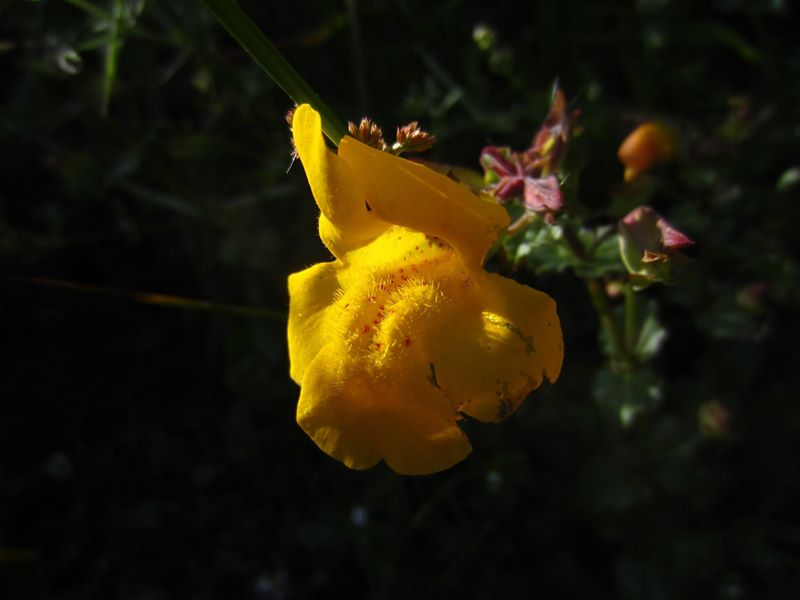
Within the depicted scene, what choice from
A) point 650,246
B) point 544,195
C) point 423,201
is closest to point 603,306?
point 650,246

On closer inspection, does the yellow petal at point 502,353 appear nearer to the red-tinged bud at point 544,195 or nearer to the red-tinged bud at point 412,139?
the red-tinged bud at point 544,195

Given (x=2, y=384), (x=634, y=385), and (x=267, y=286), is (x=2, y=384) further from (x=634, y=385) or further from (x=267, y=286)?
(x=634, y=385)

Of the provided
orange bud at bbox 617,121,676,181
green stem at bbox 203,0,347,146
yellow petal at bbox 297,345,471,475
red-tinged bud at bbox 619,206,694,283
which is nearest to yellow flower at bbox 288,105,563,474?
yellow petal at bbox 297,345,471,475

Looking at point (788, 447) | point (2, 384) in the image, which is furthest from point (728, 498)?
point (2, 384)

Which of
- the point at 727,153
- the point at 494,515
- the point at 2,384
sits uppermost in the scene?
the point at 727,153

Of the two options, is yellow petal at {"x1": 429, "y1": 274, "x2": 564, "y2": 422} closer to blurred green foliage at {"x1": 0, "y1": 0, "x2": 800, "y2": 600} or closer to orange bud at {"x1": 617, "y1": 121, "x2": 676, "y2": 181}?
orange bud at {"x1": 617, "y1": 121, "x2": 676, "y2": 181}

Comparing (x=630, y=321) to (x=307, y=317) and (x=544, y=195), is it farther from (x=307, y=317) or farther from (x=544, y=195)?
(x=307, y=317)
